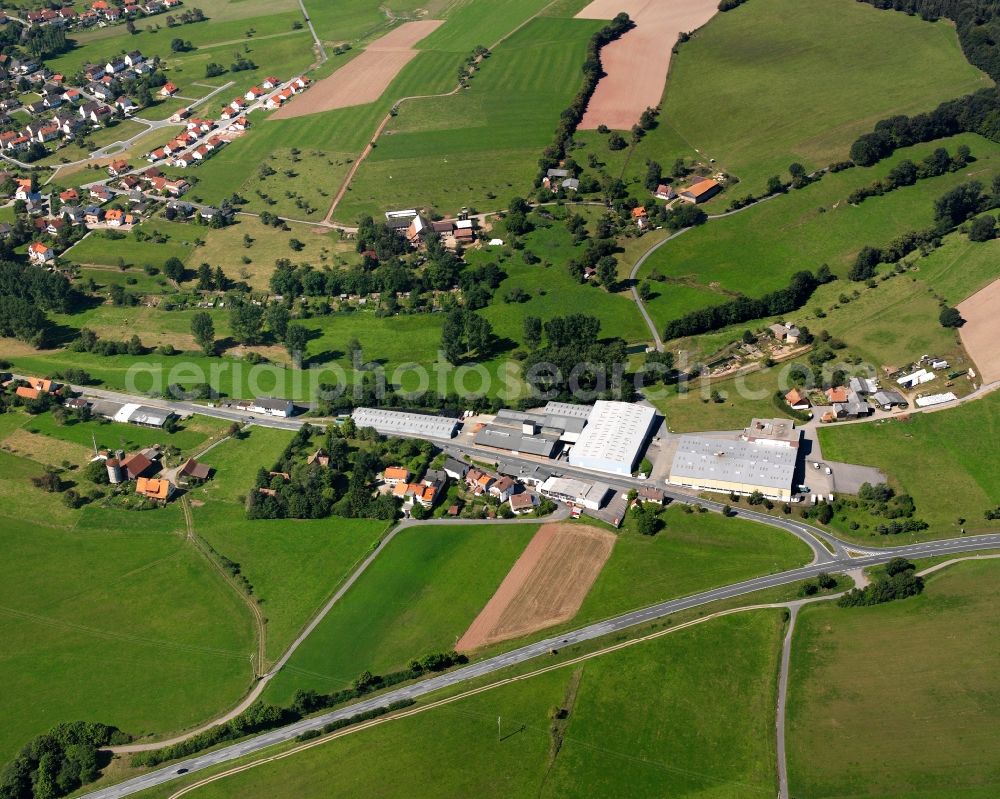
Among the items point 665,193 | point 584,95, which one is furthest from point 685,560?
point 584,95

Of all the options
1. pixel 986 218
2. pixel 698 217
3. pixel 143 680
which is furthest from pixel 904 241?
pixel 143 680

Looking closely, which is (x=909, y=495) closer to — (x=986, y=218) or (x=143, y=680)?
(x=986, y=218)

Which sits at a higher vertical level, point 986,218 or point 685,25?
point 685,25

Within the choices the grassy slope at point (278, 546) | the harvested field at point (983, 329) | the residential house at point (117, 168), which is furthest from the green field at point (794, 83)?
the residential house at point (117, 168)

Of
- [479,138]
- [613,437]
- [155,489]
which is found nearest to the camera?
[155,489]

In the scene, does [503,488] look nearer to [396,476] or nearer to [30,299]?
[396,476]

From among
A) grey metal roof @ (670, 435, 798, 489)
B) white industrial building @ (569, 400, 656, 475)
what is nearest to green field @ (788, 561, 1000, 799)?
grey metal roof @ (670, 435, 798, 489)
